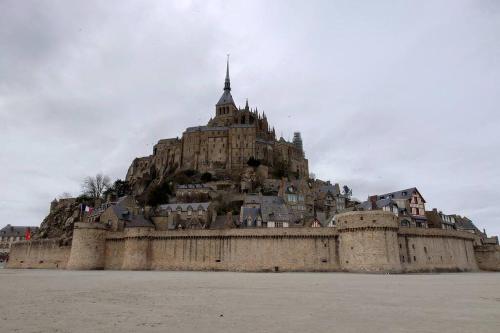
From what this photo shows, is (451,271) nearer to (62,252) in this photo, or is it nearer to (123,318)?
(123,318)

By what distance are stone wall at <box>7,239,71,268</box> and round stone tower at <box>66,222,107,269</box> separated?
5.12 meters

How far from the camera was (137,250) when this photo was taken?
162 ft

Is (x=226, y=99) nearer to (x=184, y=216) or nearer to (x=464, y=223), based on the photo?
(x=184, y=216)

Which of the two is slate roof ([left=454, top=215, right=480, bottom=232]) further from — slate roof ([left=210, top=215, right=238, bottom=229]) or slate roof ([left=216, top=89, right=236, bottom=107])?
slate roof ([left=216, top=89, right=236, bottom=107])

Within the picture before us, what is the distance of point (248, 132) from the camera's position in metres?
99.2

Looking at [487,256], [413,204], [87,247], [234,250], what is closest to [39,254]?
[87,247]

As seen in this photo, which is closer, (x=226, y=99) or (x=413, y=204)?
(x=413, y=204)

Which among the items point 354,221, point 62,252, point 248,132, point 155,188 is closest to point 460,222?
point 354,221

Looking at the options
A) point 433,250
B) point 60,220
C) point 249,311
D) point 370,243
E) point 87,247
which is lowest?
point 249,311

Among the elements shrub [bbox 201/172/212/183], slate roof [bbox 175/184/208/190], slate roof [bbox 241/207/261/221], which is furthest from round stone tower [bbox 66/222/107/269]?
shrub [bbox 201/172/212/183]

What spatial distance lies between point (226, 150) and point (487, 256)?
198 ft

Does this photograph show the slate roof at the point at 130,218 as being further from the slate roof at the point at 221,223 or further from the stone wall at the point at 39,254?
the slate roof at the point at 221,223

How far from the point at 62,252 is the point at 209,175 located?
133 feet

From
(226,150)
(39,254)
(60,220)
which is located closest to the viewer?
(39,254)
